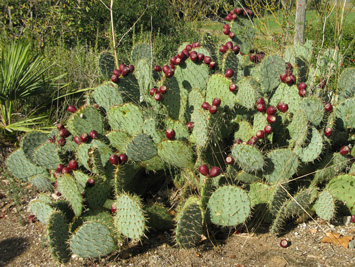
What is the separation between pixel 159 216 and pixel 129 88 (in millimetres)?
1096

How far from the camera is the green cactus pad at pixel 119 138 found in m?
2.70

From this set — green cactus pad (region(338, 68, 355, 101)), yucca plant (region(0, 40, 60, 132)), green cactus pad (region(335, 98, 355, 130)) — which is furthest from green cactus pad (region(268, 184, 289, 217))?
yucca plant (region(0, 40, 60, 132))

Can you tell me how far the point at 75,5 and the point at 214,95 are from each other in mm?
4826

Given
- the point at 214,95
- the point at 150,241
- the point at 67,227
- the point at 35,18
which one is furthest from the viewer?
the point at 35,18

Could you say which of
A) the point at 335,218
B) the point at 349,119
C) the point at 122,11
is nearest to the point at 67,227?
the point at 335,218

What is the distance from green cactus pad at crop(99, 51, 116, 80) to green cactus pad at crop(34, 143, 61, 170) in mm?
836

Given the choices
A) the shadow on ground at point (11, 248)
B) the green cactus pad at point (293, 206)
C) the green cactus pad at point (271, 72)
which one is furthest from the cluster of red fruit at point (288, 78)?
the shadow on ground at point (11, 248)

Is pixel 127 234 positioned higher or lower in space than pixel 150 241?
higher

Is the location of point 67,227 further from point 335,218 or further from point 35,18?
point 35,18

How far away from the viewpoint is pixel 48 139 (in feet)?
9.80

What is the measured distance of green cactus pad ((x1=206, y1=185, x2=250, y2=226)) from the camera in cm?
225

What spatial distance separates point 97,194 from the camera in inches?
99.0

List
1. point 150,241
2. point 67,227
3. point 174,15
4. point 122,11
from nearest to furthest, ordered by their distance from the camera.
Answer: point 67,227
point 150,241
point 122,11
point 174,15

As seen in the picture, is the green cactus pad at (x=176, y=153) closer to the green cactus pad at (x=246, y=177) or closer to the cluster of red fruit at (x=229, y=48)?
the green cactus pad at (x=246, y=177)
